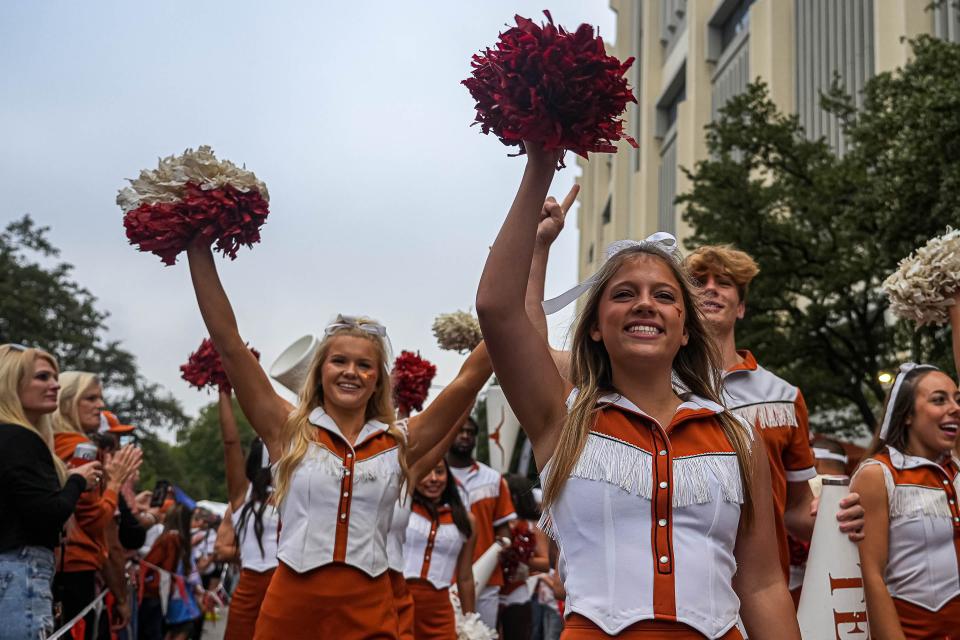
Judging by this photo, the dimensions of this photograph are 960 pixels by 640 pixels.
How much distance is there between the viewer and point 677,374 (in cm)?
309

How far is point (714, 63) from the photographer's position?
41.2 metres

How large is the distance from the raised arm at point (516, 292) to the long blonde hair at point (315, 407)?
1972 millimetres

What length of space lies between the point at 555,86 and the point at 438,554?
5.55m

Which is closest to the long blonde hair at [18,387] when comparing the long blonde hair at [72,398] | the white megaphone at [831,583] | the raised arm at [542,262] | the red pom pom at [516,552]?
the long blonde hair at [72,398]

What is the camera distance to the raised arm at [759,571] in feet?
9.09

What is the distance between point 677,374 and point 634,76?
54.5 metres

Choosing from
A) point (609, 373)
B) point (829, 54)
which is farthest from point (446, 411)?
point (829, 54)

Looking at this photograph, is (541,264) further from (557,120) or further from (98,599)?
(98,599)

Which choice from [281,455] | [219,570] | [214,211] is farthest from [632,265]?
[219,570]

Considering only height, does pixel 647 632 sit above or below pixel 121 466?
below

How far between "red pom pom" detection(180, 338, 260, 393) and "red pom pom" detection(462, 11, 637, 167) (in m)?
4.70

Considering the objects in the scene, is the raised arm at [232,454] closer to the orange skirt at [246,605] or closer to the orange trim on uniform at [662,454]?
the orange skirt at [246,605]

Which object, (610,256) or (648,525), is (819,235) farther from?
(648,525)

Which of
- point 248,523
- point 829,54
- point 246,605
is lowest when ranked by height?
point 246,605
